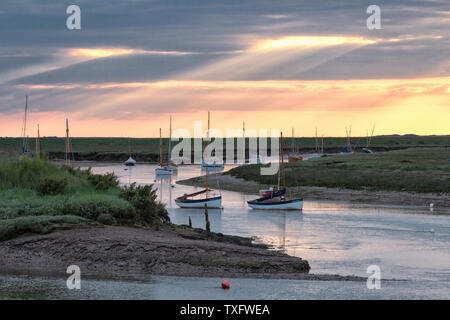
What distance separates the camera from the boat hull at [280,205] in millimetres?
52688

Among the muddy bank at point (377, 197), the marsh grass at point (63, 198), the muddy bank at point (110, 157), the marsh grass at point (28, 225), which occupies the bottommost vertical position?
the muddy bank at point (110, 157)

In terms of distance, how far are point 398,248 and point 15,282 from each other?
1899 centimetres

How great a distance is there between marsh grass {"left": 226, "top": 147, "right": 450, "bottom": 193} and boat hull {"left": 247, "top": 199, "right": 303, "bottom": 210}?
1522 cm

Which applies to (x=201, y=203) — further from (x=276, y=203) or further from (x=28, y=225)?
(x=28, y=225)

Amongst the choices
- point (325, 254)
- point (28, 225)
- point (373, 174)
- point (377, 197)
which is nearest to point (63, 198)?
point (28, 225)

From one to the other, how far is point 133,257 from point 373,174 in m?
50.4

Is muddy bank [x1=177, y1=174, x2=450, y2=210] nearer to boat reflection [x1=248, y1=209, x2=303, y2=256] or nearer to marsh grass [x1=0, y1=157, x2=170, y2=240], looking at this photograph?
boat reflection [x1=248, y1=209, x2=303, y2=256]

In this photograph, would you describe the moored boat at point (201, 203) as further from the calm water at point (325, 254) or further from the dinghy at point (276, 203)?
the dinghy at point (276, 203)

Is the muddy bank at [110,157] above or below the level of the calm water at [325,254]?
below

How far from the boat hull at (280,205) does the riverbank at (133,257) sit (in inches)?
1011

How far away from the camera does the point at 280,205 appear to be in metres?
53.8

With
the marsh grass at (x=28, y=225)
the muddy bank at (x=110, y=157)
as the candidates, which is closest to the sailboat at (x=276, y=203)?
→ the marsh grass at (x=28, y=225)

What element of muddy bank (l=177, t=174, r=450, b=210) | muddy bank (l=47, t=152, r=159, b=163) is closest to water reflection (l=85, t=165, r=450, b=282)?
muddy bank (l=177, t=174, r=450, b=210)

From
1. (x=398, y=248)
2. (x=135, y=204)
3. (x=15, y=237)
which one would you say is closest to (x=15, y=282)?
A: (x=15, y=237)
